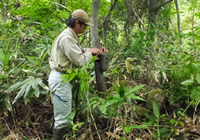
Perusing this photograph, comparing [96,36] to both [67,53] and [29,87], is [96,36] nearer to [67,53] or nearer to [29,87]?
[67,53]

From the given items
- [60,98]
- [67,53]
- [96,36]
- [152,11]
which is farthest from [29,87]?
[152,11]

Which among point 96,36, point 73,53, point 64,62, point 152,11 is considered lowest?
point 64,62

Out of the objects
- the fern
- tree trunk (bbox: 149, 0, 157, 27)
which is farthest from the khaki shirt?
tree trunk (bbox: 149, 0, 157, 27)

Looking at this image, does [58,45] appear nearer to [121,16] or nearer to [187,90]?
[187,90]

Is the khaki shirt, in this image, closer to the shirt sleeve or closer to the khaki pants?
the shirt sleeve

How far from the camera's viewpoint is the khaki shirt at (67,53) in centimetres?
239

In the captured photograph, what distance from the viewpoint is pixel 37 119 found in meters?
3.17

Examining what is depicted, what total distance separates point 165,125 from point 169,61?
167 cm

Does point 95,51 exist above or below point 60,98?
above

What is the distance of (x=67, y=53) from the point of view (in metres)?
2.39

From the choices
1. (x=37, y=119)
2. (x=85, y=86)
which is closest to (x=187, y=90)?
(x=85, y=86)

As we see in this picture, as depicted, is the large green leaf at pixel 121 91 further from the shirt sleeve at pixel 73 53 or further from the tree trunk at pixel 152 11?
the tree trunk at pixel 152 11

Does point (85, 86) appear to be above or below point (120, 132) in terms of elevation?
above

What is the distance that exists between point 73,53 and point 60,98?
2.17 ft
